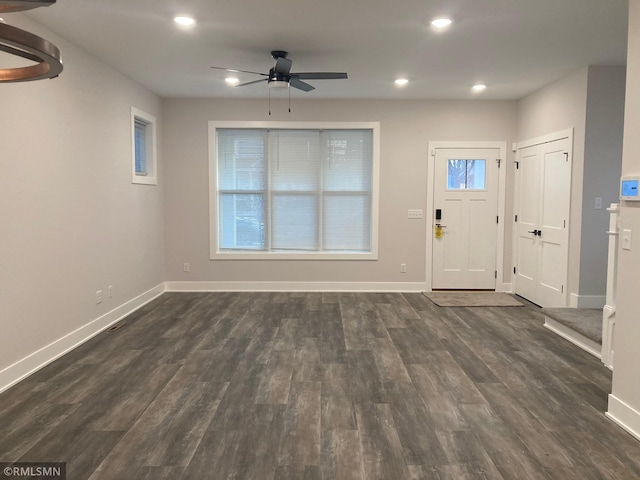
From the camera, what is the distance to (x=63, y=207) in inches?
154

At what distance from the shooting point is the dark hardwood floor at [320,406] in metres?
2.30

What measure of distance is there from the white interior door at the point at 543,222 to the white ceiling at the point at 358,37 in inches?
38.2

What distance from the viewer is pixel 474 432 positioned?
103 inches

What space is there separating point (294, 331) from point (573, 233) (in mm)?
3200

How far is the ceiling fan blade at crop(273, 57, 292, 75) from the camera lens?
399 cm

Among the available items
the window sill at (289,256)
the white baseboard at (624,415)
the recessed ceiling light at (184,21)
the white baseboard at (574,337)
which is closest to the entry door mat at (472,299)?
the white baseboard at (574,337)

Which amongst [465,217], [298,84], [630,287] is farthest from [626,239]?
[465,217]

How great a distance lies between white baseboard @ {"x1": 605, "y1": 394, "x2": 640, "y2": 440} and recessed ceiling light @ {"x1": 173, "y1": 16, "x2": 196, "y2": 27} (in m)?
3.96

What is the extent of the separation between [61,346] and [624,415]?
4207 millimetres

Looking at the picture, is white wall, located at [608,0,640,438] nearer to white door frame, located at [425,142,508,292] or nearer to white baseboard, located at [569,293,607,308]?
white baseboard, located at [569,293,607,308]

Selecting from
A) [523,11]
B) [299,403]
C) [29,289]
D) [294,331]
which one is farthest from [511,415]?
[29,289]

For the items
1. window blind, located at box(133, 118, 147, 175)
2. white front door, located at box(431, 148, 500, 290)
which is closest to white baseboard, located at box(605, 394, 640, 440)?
white front door, located at box(431, 148, 500, 290)

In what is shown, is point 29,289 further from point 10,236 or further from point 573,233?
point 573,233

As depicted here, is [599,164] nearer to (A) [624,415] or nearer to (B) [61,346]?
(A) [624,415]
